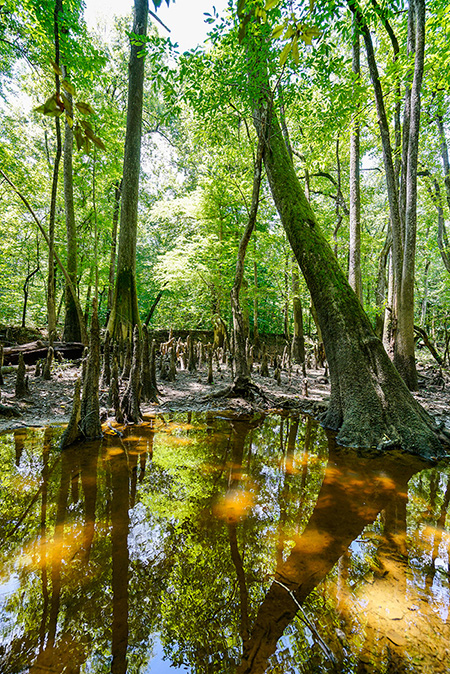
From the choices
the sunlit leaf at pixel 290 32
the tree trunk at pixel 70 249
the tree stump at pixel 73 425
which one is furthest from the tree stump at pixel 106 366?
the sunlit leaf at pixel 290 32

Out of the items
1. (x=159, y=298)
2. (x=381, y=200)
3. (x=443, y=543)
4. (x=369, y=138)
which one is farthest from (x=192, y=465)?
(x=381, y=200)

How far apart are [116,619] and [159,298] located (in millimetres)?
17679

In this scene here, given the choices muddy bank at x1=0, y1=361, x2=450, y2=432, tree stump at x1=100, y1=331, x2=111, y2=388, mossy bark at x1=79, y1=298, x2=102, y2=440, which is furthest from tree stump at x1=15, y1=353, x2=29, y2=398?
mossy bark at x1=79, y1=298, x2=102, y2=440

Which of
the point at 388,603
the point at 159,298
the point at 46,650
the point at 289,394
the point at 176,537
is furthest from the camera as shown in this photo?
the point at 159,298

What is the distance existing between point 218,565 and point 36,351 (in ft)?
25.2

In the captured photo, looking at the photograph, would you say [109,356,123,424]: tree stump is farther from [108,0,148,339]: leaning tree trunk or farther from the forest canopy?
the forest canopy

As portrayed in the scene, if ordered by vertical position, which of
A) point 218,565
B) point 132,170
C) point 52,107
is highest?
point 132,170

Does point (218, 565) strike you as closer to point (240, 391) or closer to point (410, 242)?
point (240, 391)

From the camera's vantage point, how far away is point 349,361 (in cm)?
483

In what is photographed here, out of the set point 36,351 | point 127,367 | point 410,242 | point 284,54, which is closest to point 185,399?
point 127,367

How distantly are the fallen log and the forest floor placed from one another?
1.47 ft

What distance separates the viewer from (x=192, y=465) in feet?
11.7

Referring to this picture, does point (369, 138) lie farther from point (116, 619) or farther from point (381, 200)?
point (381, 200)

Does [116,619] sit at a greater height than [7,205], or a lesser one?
lesser
